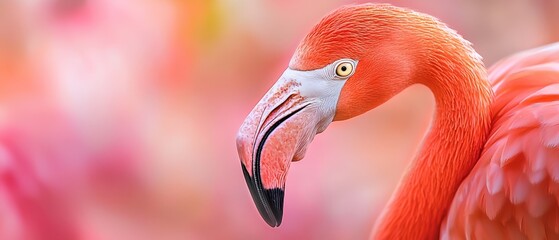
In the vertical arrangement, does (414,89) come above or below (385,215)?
above

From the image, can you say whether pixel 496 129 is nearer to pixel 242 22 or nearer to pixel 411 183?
pixel 411 183

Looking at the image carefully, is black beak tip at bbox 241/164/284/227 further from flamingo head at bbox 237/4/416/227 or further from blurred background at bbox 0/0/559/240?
blurred background at bbox 0/0/559/240

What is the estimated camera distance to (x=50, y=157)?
1079mm

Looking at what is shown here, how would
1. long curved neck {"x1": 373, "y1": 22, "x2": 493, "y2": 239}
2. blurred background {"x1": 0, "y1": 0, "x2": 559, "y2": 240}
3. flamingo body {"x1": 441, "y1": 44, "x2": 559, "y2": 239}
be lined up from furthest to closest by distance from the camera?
blurred background {"x1": 0, "y1": 0, "x2": 559, "y2": 240} < long curved neck {"x1": 373, "y1": 22, "x2": 493, "y2": 239} < flamingo body {"x1": 441, "y1": 44, "x2": 559, "y2": 239}

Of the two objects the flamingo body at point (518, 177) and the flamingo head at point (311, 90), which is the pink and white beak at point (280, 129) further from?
the flamingo body at point (518, 177)

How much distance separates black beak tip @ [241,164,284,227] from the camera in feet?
2.79

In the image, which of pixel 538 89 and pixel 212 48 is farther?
pixel 212 48

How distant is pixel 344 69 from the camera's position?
86 centimetres

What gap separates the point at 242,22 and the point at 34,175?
0.44 m

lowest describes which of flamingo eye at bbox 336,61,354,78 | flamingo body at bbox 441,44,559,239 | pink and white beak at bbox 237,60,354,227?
flamingo body at bbox 441,44,559,239

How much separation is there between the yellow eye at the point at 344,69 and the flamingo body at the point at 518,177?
227mm

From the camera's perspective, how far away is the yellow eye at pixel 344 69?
2.82 feet

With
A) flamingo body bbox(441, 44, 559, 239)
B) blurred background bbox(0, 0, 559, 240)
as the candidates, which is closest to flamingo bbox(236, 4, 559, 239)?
flamingo body bbox(441, 44, 559, 239)

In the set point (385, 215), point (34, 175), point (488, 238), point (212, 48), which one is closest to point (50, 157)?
point (34, 175)
